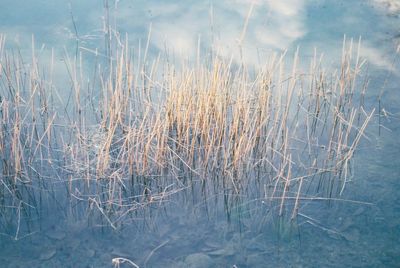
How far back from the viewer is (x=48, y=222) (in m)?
2.67

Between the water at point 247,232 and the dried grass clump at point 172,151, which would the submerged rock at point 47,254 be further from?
the dried grass clump at point 172,151

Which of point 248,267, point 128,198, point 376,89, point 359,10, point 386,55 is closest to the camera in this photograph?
point 248,267

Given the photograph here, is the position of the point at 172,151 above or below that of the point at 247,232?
above

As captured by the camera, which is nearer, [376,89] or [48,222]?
[48,222]

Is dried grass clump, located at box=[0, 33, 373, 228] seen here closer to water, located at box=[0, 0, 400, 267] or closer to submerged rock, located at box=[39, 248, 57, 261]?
water, located at box=[0, 0, 400, 267]

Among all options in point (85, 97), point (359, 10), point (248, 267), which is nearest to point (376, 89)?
point (359, 10)

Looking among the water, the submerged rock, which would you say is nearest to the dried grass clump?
the water

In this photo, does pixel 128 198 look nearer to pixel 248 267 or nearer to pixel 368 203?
pixel 248 267

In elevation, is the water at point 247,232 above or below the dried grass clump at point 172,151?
below

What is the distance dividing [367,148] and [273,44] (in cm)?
147

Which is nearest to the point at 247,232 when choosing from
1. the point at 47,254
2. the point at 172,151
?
the point at 172,151

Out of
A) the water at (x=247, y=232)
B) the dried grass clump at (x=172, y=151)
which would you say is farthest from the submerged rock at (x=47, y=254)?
the dried grass clump at (x=172, y=151)

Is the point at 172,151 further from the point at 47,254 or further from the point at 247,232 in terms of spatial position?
the point at 47,254

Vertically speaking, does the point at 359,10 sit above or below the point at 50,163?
above
